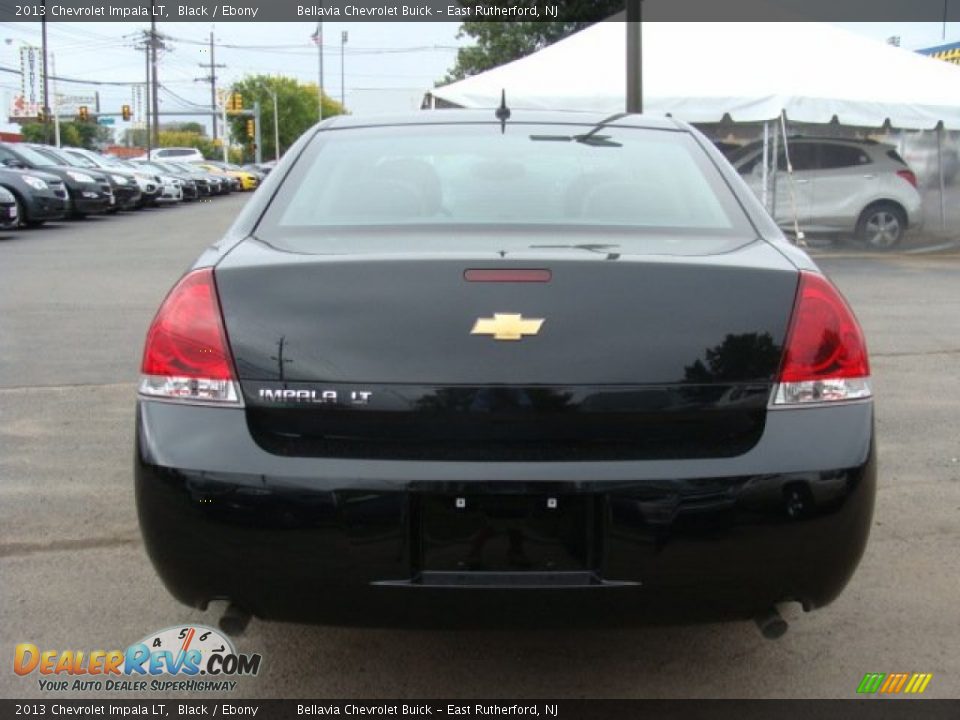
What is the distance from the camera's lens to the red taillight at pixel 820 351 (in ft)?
7.61

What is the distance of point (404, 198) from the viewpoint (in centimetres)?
299

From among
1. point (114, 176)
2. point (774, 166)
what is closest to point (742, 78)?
point (774, 166)

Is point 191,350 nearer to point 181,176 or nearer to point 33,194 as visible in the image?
point 33,194

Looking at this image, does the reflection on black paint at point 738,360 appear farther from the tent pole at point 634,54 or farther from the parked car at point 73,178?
the parked car at point 73,178

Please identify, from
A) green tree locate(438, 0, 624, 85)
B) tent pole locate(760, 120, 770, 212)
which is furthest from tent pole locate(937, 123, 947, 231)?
green tree locate(438, 0, 624, 85)

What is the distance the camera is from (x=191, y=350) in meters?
2.36

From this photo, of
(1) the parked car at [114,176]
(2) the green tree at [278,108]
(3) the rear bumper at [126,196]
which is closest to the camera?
(1) the parked car at [114,176]

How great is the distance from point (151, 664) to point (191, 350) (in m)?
1.12

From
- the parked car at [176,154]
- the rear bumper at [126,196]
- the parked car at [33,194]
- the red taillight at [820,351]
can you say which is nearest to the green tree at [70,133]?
the parked car at [176,154]

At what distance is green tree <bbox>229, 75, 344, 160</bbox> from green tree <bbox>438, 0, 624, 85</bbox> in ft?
199

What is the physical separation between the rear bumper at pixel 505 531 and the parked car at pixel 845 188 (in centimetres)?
1280

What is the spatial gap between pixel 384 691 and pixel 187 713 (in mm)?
523

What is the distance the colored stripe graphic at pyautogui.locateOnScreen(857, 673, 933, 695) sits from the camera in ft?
9.28

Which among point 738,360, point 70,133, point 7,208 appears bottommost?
point 738,360
